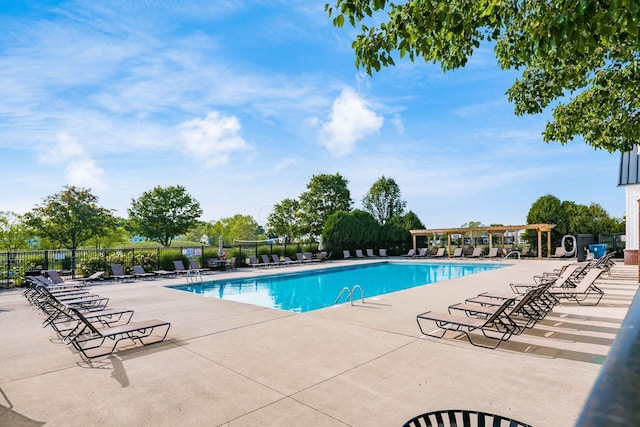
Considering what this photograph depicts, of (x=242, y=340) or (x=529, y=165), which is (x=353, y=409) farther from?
(x=529, y=165)

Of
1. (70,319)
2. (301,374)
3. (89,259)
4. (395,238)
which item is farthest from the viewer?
(395,238)

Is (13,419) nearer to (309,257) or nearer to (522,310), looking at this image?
(522,310)

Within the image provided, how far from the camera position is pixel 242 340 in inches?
244

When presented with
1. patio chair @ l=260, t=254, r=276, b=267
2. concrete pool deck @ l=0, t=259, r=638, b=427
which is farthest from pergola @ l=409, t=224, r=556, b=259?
concrete pool deck @ l=0, t=259, r=638, b=427

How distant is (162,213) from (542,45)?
47024 millimetres

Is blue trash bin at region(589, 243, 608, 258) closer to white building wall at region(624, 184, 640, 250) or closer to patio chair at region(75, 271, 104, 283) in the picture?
white building wall at region(624, 184, 640, 250)

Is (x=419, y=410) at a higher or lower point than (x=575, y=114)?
lower

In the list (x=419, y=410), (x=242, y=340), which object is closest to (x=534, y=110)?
(x=419, y=410)

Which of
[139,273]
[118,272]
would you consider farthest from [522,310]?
[118,272]

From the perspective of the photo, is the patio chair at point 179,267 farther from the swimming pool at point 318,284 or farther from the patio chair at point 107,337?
the patio chair at point 107,337

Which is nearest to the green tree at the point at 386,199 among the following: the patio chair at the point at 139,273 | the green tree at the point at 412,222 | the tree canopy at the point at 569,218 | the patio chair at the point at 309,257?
the green tree at the point at 412,222

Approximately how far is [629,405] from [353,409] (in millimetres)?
3796

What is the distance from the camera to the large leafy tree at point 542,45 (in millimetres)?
3443

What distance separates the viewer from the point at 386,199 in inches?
1731
